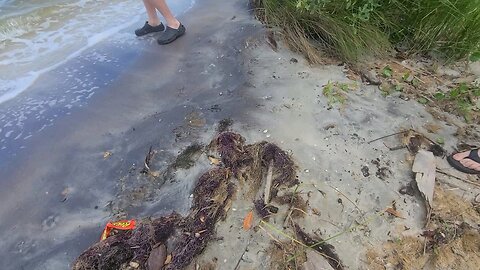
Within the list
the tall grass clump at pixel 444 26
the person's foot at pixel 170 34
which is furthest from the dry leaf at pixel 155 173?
the tall grass clump at pixel 444 26

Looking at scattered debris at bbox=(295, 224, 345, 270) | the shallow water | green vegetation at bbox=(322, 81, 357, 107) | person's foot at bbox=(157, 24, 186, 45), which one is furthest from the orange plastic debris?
person's foot at bbox=(157, 24, 186, 45)

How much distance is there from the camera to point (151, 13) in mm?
4242

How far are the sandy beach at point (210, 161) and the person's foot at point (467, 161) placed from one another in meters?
0.06

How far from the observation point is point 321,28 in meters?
3.65

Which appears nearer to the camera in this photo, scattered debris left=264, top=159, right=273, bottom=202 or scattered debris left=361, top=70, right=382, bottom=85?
scattered debris left=264, top=159, right=273, bottom=202

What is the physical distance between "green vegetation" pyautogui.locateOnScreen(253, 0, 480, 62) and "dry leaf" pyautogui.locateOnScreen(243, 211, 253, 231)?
69.9 inches

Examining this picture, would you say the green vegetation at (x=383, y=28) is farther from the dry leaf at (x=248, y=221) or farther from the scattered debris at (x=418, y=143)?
the dry leaf at (x=248, y=221)

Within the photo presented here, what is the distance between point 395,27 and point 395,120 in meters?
1.18

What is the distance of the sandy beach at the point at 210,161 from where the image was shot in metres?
2.26

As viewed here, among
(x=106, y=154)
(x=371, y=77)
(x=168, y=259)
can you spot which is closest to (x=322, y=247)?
(x=168, y=259)

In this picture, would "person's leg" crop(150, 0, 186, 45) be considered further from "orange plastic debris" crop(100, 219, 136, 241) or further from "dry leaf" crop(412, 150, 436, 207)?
"dry leaf" crop(412, 150, 436, 207)

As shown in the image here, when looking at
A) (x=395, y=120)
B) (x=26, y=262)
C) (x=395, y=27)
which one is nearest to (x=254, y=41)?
(x=395, y=27)

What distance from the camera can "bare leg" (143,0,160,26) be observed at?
163 inches

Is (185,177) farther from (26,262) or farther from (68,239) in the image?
(26,262)
